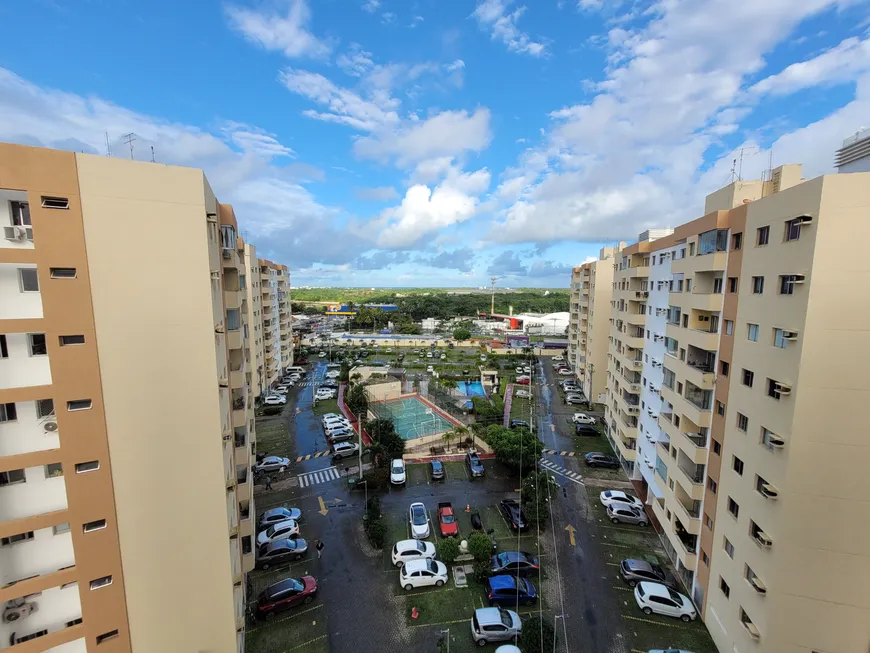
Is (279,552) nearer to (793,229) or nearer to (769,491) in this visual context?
(769,491)

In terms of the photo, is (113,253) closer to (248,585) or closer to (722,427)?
(248,585)

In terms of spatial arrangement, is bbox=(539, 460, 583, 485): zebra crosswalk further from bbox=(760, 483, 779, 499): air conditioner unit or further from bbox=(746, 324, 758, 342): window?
bbox=(746, 324, 758, 342): window

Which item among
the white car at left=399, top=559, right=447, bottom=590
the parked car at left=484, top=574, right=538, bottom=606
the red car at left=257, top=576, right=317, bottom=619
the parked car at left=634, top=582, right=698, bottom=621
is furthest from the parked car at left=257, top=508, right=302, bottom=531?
the parked car at left=634, top=582, right=698, bottom=621

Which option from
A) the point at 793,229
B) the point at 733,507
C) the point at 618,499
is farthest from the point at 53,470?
the point at 618,499

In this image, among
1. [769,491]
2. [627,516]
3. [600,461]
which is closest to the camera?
[769,491]

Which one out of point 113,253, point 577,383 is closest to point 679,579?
point 113,253

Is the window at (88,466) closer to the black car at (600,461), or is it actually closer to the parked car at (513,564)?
the parked car at (513,564)
